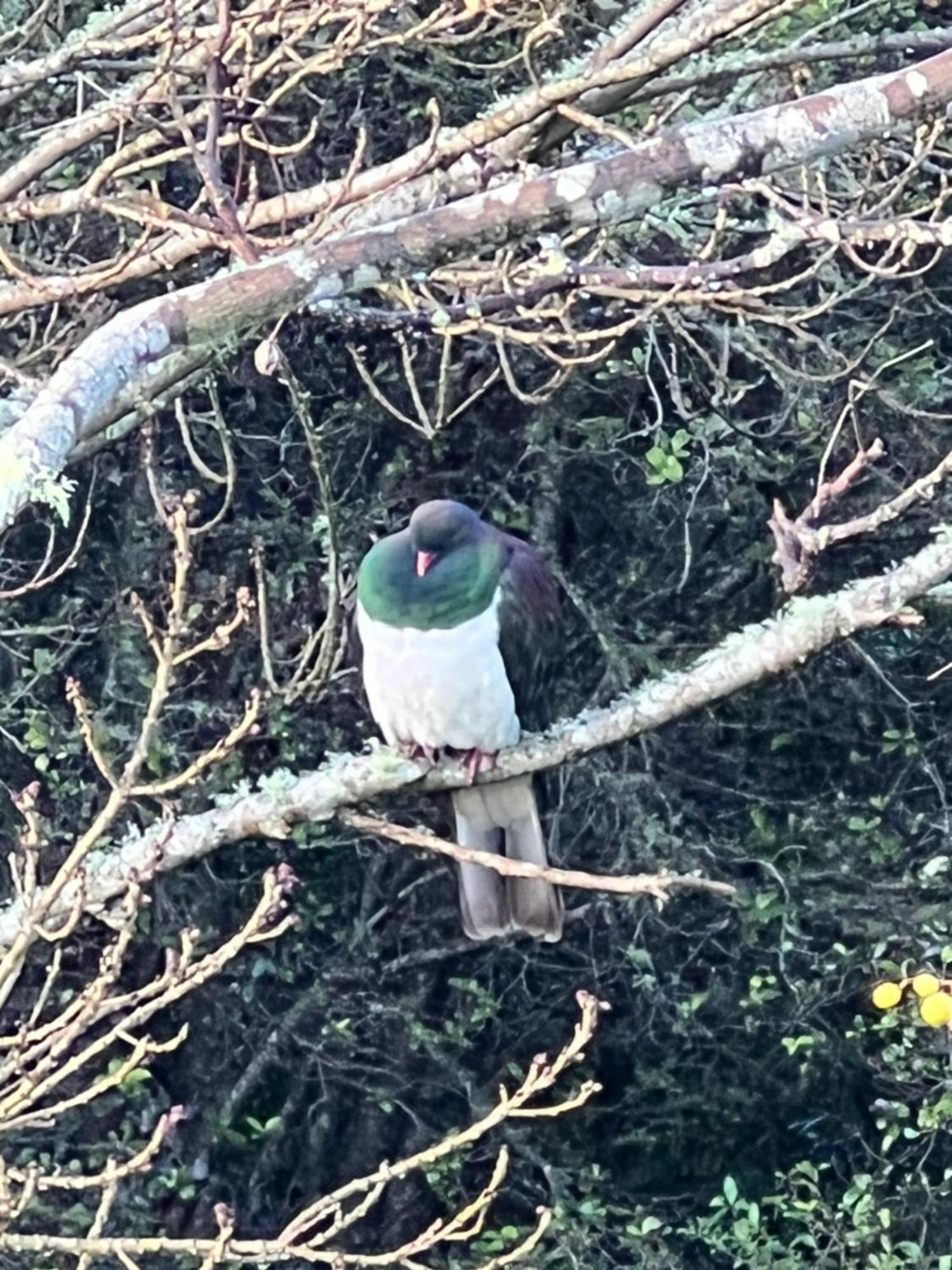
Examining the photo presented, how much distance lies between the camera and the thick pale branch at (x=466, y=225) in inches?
68.8

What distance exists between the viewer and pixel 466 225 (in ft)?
6.30

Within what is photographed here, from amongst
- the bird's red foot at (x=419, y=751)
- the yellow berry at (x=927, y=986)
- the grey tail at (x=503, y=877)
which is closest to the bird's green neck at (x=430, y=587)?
the bird's red foot at (x=419, y=751)

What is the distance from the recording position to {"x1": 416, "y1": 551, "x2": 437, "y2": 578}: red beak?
2963 millimetres

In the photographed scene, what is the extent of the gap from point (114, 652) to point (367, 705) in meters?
0.56

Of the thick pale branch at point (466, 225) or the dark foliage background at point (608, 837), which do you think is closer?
the thick pale branch at point (466, 225)

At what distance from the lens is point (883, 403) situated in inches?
154

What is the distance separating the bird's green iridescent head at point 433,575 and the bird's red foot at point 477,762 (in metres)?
0.25

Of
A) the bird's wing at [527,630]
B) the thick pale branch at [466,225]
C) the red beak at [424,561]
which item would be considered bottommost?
the bird's wing at [527,630]

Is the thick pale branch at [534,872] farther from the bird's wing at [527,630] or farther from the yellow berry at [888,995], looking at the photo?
the bird's wing at [527,630]

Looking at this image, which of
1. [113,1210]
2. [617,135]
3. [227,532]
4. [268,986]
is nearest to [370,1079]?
[268,986]

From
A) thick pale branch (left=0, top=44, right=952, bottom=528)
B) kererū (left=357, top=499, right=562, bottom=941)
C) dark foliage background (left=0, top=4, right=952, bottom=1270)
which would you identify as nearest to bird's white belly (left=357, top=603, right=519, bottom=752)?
kererū (left=357, top=499, right=562, bottom=941)

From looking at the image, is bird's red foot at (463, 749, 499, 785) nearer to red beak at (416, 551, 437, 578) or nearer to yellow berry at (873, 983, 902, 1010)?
red beak at (416, 551, 437, 578)

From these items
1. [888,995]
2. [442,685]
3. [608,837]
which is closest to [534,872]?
[888,995]

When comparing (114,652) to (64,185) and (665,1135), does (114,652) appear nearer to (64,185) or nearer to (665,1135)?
(64,185)
